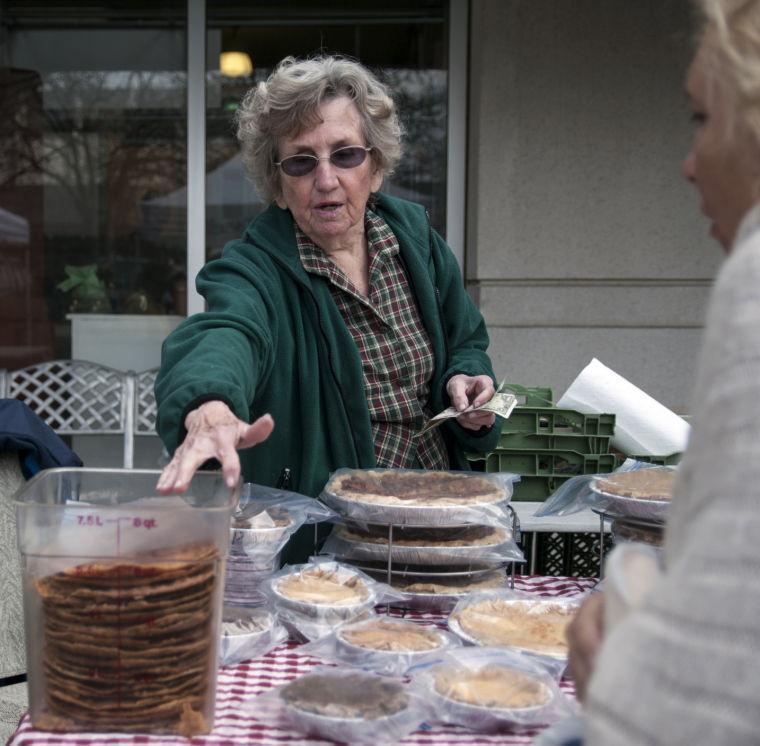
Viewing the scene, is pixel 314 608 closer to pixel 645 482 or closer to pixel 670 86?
pixel 645 482

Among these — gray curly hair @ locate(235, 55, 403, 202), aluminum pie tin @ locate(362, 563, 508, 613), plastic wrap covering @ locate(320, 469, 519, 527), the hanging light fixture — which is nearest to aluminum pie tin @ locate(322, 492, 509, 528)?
plastic wrap covering @ locate(320, 469, 519, 527)

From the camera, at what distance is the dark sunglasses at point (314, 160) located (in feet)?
7.59

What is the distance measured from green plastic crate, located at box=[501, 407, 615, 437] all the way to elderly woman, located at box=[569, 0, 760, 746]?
7.04 ft

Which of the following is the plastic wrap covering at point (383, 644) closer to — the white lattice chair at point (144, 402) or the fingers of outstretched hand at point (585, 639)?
the fingers of outstretched hand at point (585, 639)

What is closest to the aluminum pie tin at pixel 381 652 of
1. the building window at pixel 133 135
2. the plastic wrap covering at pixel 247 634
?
the plastic wrap covering at pixel 247 634

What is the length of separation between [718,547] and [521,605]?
101 cm

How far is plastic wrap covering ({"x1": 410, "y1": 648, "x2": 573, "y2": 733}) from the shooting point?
4.33 feet

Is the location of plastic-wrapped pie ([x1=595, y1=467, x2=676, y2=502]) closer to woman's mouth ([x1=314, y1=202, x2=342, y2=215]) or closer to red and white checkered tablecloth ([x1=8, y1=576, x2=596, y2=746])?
red and white checkered tablecloth ([x1=8, y1=576, x2=596, y2=746])

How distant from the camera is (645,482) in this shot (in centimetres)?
195

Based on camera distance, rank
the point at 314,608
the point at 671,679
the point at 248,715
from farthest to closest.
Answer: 1. the point at 314,608
2. the point at 248,715
3. the point at 671,679

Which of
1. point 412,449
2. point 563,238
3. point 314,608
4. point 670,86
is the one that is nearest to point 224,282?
point 412,449

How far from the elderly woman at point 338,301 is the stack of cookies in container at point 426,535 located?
36 centimetres

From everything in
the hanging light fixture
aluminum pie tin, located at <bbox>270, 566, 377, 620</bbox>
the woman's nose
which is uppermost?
the hanging light fixture

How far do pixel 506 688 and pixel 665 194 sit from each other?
13.8 ft
